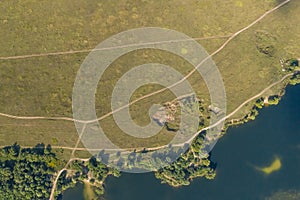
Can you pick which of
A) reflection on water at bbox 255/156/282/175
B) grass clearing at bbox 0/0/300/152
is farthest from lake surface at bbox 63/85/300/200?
grass clearing at bbox 0/0/300/152

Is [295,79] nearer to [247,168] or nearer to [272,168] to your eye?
[272,168]

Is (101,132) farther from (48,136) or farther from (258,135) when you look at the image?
(258,135)

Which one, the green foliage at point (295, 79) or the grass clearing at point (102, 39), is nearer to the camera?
the grass clearing at point (102, 39)

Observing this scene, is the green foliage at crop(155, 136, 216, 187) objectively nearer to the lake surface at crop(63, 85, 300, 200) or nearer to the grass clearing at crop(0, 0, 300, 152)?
the lake surface at crop(63, 85, 300, 200)

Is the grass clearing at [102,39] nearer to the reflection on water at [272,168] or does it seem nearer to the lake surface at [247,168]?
the lake surface at [247,168]

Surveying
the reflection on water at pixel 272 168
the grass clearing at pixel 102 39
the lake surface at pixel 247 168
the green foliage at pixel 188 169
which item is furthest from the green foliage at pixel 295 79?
the green foliage at pixel 188 169

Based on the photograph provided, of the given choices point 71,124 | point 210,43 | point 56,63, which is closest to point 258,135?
point 210,43

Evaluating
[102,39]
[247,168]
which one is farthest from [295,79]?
[102,39]

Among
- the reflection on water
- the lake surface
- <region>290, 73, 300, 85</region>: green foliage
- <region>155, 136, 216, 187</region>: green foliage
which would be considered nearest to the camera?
Result: <region>155, 136, 216, 187</region>: green foliage
